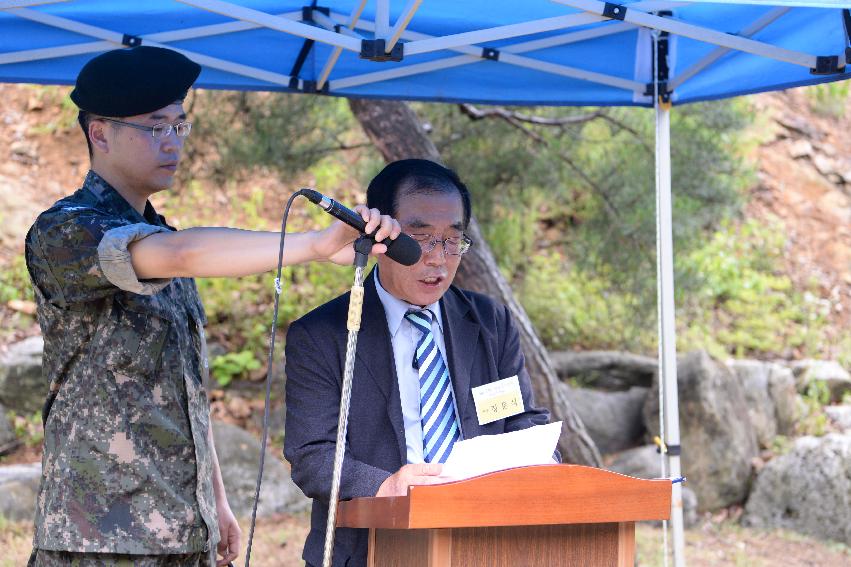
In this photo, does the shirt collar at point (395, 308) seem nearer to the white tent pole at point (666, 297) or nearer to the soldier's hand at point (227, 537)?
the soldier's hand at point (227, 537)

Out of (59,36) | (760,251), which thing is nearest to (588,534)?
(59,36)

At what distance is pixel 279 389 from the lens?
8984 mm

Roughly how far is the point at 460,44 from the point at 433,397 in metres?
1.12

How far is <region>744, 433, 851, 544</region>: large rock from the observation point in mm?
7797

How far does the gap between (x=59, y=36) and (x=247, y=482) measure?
423cm

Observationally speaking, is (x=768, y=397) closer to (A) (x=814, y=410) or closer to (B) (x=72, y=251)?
(A) (x=814, y=410)

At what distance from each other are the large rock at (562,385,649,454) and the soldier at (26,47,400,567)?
6.17 meters

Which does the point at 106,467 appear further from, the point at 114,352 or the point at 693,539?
the point at 693,539

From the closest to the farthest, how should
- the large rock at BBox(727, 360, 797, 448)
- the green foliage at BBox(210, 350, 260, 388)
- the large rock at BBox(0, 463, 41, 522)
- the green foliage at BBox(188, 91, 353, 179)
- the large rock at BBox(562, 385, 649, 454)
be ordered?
the large rock at BBox(0, 463, 41, 522), the green foliage at BBox(188, 91, 353, 179), the large rock at BBox(562, 385, 649, 454), the large rock at BBox(727, 360, 797, 448), the green foliage at BBox(210, 350, 260, 388)

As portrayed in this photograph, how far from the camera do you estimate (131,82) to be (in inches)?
105

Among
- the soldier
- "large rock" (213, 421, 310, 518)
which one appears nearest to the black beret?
the soldier

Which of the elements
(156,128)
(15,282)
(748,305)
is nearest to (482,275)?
(156,128)

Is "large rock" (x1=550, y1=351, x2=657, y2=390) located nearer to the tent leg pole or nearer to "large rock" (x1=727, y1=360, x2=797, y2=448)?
"large rock" (x1=727, y1=360, x2=797, y2=448)

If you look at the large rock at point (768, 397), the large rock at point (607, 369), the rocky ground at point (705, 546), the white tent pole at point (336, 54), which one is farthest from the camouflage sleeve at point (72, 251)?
A: the large rock at point (768, 397)
